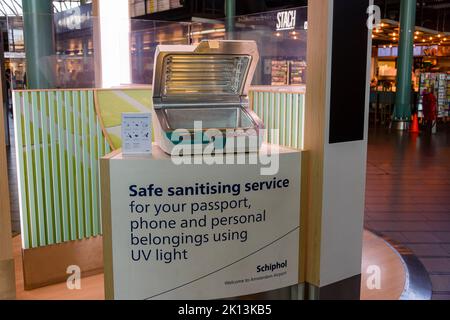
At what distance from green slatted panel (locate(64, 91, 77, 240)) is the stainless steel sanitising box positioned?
992mm

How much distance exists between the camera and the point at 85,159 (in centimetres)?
363

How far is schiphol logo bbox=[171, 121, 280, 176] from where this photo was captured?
102 inches

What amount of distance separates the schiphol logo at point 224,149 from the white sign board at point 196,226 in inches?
1.4

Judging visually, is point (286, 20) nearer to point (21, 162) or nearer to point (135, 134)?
point (135, 134)

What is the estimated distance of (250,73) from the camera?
2934mm

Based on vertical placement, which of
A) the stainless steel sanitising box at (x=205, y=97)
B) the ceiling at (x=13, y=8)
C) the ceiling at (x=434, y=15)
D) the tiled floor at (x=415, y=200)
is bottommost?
the tiled floor at (x=415, y=200)

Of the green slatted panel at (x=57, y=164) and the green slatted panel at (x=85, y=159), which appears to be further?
the green slatted panel at (x=85, y=159)

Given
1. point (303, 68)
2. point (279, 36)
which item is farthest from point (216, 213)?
point (279, 36)

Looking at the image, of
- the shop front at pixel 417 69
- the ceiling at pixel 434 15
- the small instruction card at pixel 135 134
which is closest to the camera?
the small instruction card at pixel 135 134

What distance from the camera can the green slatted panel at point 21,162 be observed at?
332 centimetres

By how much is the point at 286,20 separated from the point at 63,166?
2602 mm

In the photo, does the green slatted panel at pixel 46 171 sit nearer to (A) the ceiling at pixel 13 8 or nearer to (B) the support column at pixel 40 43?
(B) the support column at pixel 40 43

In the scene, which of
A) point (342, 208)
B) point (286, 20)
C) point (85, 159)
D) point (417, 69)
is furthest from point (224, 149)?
point (417, 69)

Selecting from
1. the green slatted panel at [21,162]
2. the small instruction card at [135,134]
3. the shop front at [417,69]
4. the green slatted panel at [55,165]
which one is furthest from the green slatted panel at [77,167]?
the shop front at [417,69]
